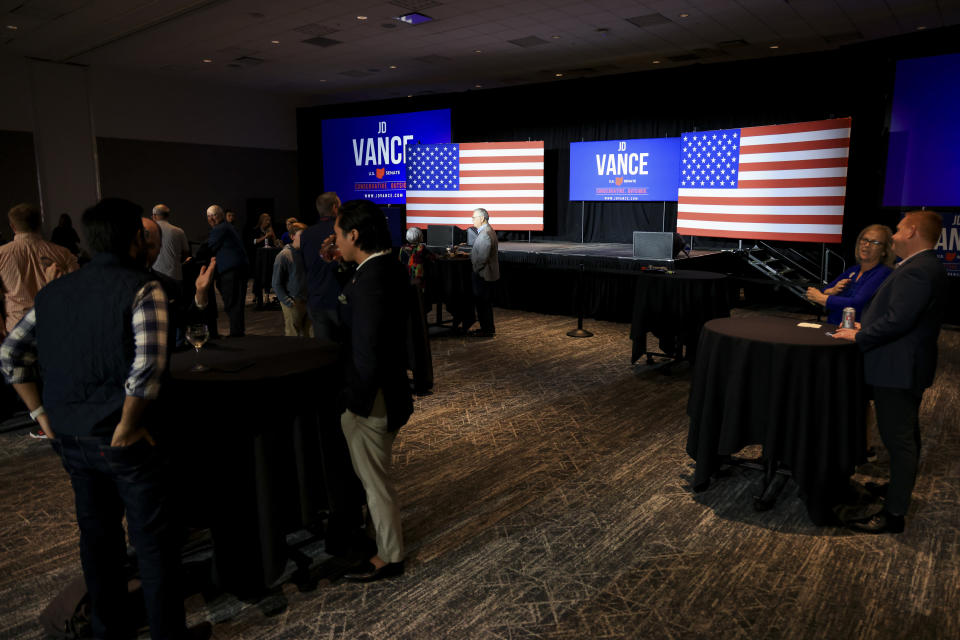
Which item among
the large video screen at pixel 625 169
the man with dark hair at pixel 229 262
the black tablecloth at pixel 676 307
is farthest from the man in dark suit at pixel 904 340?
the large video screen at pixel 625 169

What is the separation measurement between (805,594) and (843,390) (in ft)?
3.09

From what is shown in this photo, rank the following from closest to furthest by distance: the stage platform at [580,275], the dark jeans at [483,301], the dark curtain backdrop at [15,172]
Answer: the dark jeans at [483,301], the stage platform at [580,275], the dark curtain backdrop at [15,172]

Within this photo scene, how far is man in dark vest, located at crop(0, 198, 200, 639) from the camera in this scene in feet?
5.76

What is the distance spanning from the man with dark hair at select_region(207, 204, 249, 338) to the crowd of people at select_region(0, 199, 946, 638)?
2354 mm

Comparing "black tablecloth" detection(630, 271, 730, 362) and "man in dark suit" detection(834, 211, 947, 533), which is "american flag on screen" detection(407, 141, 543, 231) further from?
"man in dark suit" detection(834, 211, 947, 533)

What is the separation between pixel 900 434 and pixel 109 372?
316cm

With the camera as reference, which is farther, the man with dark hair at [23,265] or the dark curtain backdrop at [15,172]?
the dark curtain backdrop at [15,172]

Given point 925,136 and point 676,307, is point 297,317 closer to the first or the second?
point 676,307

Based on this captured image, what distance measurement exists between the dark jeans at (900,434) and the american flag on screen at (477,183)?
28.1 feet

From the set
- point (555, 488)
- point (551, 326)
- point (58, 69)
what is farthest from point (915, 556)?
point (58, 69)

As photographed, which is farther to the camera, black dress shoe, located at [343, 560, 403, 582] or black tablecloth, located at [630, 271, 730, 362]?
black tablecloth, located at [630, 271, 730, 362]

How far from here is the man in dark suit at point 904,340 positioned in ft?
8.87

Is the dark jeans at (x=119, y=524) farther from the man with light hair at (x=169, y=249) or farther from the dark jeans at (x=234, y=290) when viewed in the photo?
the dark jeans at (x=234, y=290)

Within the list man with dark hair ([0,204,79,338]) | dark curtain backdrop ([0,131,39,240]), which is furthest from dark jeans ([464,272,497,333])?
dark curtain backdrop ([0,131,39,240])
